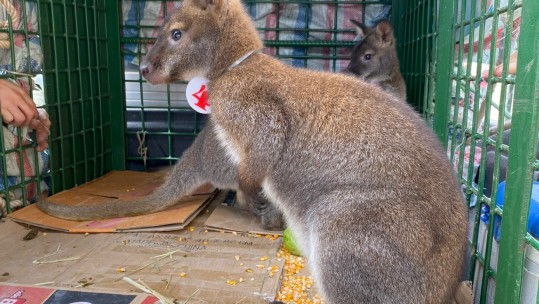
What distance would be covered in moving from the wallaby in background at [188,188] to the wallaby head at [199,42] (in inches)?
30.4

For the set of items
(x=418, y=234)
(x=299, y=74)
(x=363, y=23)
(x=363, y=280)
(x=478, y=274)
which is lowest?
(x=478, y=274)

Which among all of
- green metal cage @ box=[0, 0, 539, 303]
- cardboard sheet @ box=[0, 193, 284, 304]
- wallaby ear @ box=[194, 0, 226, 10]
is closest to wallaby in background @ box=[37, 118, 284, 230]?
cardboard sheet @ box=[0, 193, 284, 304]

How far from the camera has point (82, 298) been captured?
2594mm

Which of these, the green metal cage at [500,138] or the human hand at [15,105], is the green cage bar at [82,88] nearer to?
the human hand at [15,105]

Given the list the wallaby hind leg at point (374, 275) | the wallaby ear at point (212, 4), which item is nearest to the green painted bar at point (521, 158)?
the wallaby hind leg at point (374, 275)

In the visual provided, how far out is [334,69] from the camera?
515 cm

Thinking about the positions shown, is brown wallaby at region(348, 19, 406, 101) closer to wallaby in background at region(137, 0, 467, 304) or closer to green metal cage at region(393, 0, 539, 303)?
green metal cage at region(393, 0, 539, 303)

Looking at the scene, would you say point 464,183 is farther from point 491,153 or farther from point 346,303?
point 346,303

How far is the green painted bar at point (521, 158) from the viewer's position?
6.26 ft

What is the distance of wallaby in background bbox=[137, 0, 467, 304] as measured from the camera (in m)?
2.08

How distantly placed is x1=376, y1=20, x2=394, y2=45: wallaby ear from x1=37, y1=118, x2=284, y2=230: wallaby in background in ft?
6.14

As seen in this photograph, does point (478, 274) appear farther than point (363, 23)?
No

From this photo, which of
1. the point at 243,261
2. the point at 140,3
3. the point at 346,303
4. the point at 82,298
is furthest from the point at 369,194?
the point at 140,3

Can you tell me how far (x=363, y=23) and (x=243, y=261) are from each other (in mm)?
2822
